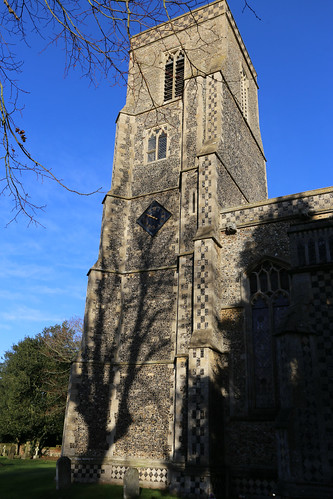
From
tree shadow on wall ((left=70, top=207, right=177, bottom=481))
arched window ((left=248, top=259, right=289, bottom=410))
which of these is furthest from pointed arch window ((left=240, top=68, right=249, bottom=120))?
arched window ((left=248, top=259, right=289, bottom=410))

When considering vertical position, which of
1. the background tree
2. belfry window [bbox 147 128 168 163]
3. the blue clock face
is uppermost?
belfry window [bbox 147 128 168 163]

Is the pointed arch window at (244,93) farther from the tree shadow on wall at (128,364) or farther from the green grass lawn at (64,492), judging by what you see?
the green grass lawn at (64,492)

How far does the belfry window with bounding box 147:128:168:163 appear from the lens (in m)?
17.3

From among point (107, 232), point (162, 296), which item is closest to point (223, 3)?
point (107, 232)

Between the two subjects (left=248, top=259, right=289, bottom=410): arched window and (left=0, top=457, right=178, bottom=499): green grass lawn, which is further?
(left=248, top=259, right=289, bottom=410): arched window

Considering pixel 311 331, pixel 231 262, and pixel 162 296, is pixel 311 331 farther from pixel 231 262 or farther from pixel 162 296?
pixel 162 296

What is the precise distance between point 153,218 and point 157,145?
152 inches

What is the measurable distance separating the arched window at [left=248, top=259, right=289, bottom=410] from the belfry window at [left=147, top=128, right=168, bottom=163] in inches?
289

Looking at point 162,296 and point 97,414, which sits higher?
point 162,296

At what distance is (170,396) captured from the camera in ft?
40.9

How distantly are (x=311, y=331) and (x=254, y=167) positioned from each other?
14.1 meters

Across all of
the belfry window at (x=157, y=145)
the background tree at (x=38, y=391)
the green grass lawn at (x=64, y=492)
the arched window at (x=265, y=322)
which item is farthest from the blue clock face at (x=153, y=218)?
the background tree at (x=38, y=391)

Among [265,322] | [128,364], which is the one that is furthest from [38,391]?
[265,322]

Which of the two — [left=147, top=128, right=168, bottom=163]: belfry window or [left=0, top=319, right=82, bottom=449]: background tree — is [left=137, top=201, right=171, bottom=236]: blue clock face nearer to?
[left=147, top=128, right=168, bottom=163]: belfry window
